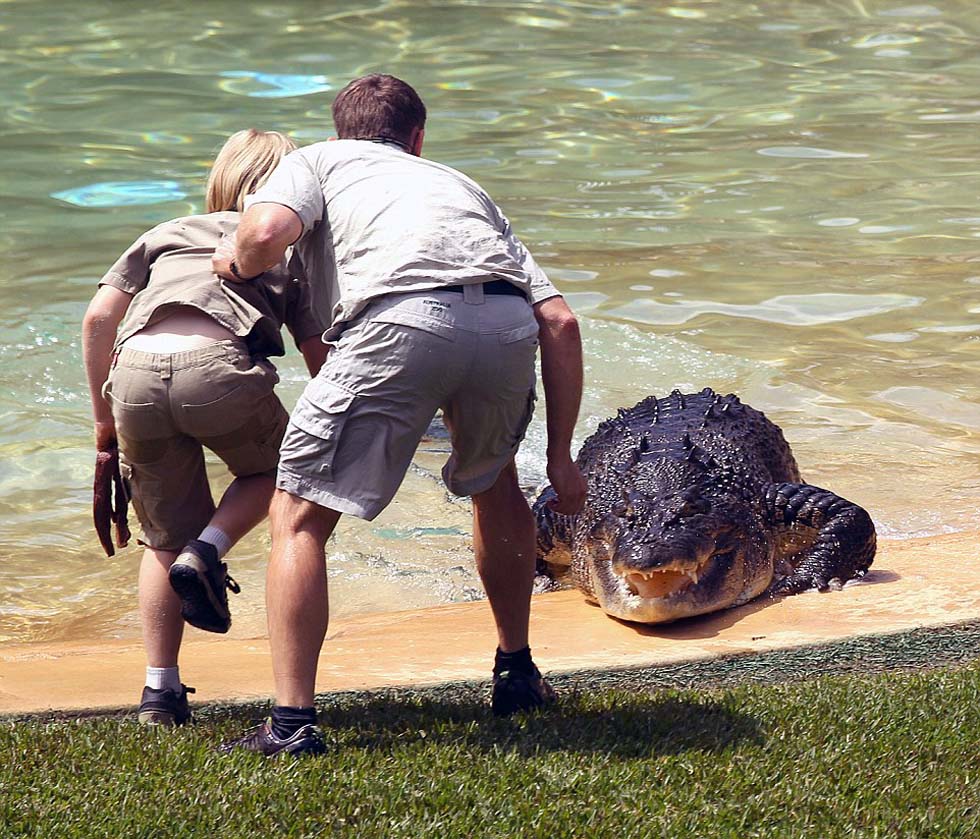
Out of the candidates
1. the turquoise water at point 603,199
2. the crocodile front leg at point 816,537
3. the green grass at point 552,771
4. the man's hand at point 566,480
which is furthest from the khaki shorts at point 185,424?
the crocodile front leg at point 816,537

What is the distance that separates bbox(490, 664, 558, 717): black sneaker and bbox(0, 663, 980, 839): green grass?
64 millimetres

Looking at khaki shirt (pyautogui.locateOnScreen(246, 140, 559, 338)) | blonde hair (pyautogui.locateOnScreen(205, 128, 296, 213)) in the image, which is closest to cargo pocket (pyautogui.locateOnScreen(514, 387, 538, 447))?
khaki shirt (pyautogui.locateOnScreen(246, 140, 559, 338))

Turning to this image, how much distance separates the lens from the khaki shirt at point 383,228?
3871mm

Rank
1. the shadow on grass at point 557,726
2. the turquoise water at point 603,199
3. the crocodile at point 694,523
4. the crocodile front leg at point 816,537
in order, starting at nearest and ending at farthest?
the shadow on grass at point 557,726 → the crocodile at point 694,523 → the crocodile front leg at point 816,537 → the turquoise water at point 603,199

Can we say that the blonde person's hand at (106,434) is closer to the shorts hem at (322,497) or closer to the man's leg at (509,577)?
the shorts hem at (322,497)

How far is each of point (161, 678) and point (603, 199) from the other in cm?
1137

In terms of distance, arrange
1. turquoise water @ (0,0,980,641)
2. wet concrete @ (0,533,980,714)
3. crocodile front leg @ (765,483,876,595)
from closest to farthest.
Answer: wet concrete @ (0,533,980,714), crocodile front leg @ (765,483,876,595), turquoise water @ (0,0,980,641)

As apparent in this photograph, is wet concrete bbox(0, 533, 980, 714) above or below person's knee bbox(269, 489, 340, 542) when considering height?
below

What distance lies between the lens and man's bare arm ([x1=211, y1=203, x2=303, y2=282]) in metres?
3.89

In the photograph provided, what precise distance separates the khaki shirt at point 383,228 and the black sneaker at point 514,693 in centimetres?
116

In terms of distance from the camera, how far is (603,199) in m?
15.1

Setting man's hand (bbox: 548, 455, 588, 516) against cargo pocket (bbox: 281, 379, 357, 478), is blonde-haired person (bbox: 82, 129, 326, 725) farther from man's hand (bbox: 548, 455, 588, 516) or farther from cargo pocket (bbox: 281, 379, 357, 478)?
man's hand (bbox: 548, 455, 588, 516)

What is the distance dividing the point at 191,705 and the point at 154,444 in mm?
880

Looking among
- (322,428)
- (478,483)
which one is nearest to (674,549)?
(478,483)
